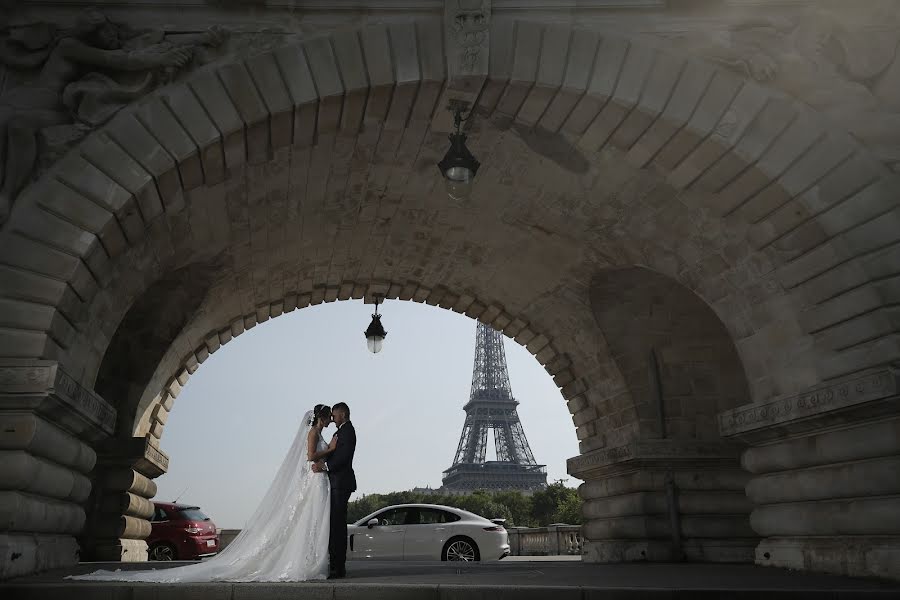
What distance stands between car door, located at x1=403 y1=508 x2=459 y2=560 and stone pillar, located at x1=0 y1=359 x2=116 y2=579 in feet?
25.4

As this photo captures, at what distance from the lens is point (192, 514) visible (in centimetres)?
1576

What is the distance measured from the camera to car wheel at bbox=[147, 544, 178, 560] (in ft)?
48.9

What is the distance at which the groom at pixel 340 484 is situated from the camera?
777 cm

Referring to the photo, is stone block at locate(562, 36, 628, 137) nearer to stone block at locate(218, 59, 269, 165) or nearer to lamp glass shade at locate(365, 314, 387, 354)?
stone block at locate(218, 59, 269, 165)

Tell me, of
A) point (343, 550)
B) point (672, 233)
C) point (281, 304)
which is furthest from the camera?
point (281, 304)

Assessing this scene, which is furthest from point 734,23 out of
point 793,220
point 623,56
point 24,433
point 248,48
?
point 24,433

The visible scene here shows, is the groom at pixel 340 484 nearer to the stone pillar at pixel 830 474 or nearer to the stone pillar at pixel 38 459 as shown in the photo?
the stone pillar at pixel 38 459

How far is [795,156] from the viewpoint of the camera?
319 inches

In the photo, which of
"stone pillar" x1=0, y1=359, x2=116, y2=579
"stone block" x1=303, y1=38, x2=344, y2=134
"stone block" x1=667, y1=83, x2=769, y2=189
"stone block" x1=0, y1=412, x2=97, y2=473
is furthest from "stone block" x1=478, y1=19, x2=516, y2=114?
"stone block" x1=0, y1=412, x2=97, y2=473

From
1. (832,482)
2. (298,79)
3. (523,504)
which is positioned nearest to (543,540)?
(832,482)

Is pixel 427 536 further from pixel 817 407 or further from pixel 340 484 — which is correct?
pixel 817 407

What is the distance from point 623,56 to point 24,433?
7325mm

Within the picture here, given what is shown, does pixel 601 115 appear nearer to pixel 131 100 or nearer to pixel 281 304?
pixel 131 100

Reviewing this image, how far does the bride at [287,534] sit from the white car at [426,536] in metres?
6.78
